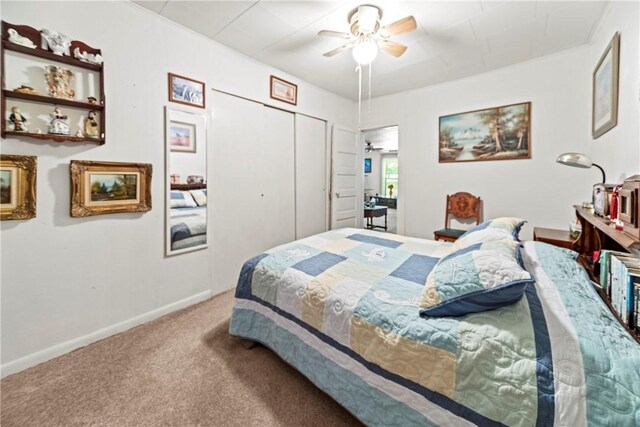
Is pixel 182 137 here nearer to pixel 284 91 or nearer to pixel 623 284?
pixel 284 91

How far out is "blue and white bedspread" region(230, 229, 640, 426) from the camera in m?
0.75

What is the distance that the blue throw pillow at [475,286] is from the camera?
0.98m

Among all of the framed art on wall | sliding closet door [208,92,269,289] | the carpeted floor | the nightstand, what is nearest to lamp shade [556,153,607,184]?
the framed art on wall

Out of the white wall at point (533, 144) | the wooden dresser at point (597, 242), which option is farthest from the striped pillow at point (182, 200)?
the white wall at point (533, 144)

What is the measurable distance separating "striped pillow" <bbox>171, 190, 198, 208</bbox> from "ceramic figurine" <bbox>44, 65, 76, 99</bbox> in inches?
36.6

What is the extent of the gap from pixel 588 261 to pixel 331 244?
1795mm

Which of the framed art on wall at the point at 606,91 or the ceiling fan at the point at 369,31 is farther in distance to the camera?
the ceiling fan at the point at 369,31

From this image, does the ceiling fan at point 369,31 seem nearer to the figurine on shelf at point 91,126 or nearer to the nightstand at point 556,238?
the figurine on shelf at point 91,126

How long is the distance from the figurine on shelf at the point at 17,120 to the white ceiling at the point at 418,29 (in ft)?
3.89

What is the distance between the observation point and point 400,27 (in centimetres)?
192

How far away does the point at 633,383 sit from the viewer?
28.0 inches

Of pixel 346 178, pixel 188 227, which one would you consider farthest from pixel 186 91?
pixel 346 178

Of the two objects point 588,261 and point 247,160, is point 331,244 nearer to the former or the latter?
point 247,160

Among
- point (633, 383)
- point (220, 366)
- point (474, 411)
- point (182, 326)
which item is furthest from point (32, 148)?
point (633, 383)
